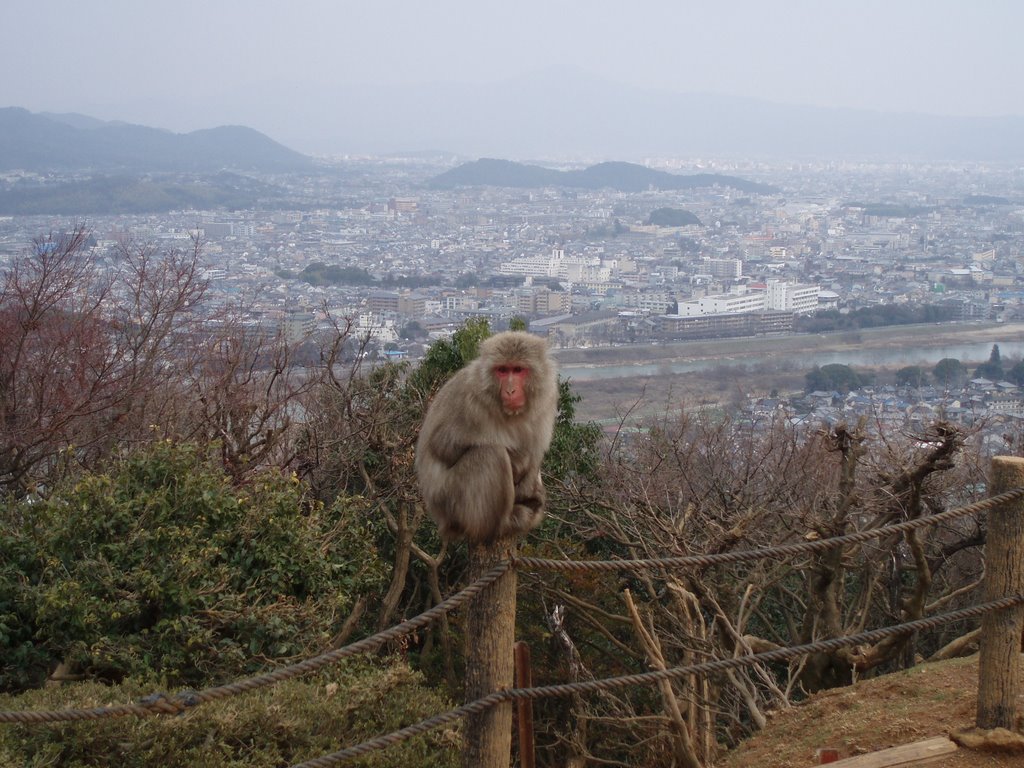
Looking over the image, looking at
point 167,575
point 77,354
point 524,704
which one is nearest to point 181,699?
point 524,704

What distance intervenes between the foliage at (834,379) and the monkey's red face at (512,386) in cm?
1560

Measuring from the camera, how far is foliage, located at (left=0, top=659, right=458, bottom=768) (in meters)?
4.44

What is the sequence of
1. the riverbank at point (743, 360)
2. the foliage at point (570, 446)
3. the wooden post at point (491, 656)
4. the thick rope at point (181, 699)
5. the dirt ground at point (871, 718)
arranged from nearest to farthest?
the thick rope at point (181, 699) → the wooden post at point (491, 656) → the dirt ground at point (871, 718) → the foliage at point (570, 446) → the riverbank at point (743, 360)

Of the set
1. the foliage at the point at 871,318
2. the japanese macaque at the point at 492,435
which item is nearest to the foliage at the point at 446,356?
the japanese macaque at the point at 492,435

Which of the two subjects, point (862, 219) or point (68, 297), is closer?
point (68, 297)

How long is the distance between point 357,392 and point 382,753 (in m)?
6.82

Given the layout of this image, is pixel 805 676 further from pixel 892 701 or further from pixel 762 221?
pixel 762 221

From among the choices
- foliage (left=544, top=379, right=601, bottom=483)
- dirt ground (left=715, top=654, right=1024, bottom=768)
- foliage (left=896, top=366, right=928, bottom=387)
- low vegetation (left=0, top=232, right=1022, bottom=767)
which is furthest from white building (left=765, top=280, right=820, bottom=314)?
dirt ground (left=715, top=654, right=1024, bottom=768)

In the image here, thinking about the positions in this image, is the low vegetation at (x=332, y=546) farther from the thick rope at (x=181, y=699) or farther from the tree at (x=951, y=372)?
the tree at (x=951, y=372)

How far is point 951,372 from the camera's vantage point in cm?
2067

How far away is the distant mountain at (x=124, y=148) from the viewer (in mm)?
33656

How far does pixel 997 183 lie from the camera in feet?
198

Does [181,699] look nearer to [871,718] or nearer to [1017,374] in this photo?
[871,718]

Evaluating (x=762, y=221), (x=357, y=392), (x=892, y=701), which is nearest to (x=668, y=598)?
(x=357, y=392)
